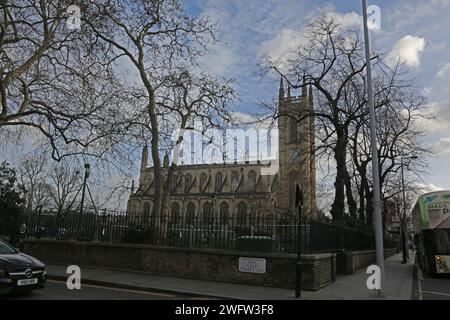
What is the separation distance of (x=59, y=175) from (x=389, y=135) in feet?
129

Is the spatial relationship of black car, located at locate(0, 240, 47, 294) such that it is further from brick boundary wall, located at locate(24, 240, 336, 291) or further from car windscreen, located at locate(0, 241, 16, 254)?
brick boundary wall, located at locate(24, 240, 336, 291)

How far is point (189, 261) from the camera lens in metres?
14.9

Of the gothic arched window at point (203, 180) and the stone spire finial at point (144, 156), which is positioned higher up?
the gothic arched window at point (203, 180)

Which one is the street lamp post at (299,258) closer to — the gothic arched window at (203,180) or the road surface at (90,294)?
the road surface at (90,294)

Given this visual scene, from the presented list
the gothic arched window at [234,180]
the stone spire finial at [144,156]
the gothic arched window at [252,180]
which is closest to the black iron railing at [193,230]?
the stone spire finial at [144,156]

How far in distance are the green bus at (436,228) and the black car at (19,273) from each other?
60.5 feet

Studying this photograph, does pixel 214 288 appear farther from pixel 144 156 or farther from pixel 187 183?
pixel 187 183

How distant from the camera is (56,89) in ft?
63.6

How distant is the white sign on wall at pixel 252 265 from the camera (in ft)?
44.3

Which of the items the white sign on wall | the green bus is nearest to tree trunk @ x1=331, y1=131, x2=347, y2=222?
the green bus

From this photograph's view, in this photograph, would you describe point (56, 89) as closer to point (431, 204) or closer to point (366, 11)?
point (366, 11)

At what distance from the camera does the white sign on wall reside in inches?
531

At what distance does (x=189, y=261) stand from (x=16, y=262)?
657 cm
